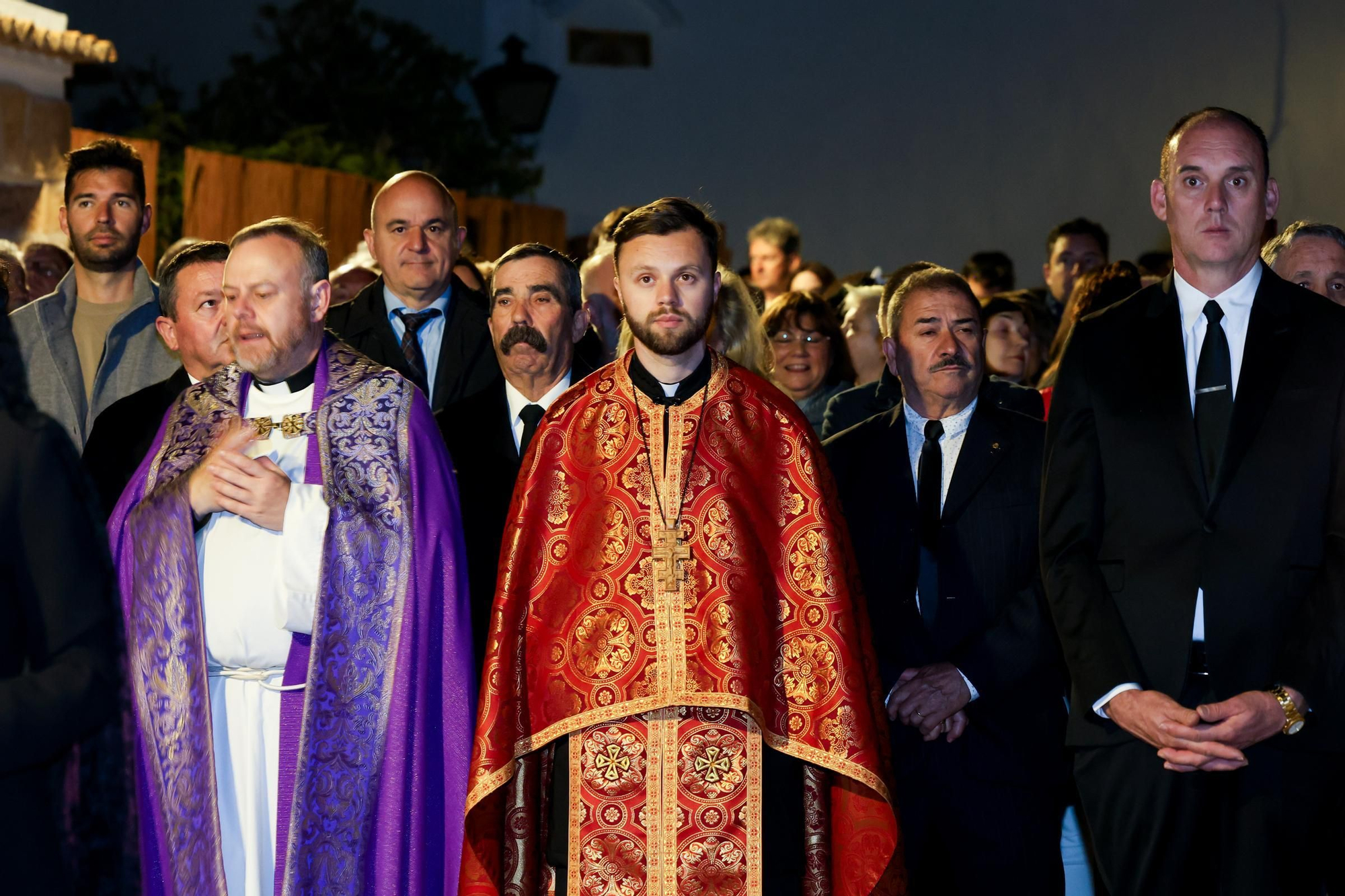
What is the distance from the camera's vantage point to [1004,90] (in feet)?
36.8

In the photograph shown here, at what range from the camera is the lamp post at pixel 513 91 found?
1189 cm

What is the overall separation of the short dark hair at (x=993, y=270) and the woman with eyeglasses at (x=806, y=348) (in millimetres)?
3517

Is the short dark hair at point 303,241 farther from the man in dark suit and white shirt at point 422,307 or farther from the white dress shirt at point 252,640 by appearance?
the man in dark suit and white shirt at point 422,307

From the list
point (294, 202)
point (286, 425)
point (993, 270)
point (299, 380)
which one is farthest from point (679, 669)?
point (993, 270)

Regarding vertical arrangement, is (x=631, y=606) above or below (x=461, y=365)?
below

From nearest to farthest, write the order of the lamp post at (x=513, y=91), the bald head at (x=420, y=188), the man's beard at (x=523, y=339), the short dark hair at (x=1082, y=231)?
the man's beard at (x=523, y=339) → the bald head at (x=420, y=188) → the short dark hair at (x=1082, y=231) → the lamp post at (x=513, y=91)

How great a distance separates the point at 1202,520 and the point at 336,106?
27.0ft

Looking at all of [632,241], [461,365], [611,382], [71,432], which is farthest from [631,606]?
[71,432]

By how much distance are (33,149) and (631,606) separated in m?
4.76

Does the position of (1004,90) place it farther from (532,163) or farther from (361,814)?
(361,814)

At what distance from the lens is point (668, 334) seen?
3469 mm

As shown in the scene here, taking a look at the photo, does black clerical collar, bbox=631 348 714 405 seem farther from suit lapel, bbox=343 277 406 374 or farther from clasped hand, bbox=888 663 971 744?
suit lapel, bbox=343 277 406 374

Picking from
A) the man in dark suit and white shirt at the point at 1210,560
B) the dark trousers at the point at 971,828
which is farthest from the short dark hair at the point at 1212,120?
the dark trousers at the point at 971,828

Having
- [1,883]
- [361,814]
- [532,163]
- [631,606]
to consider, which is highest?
[532,163]
